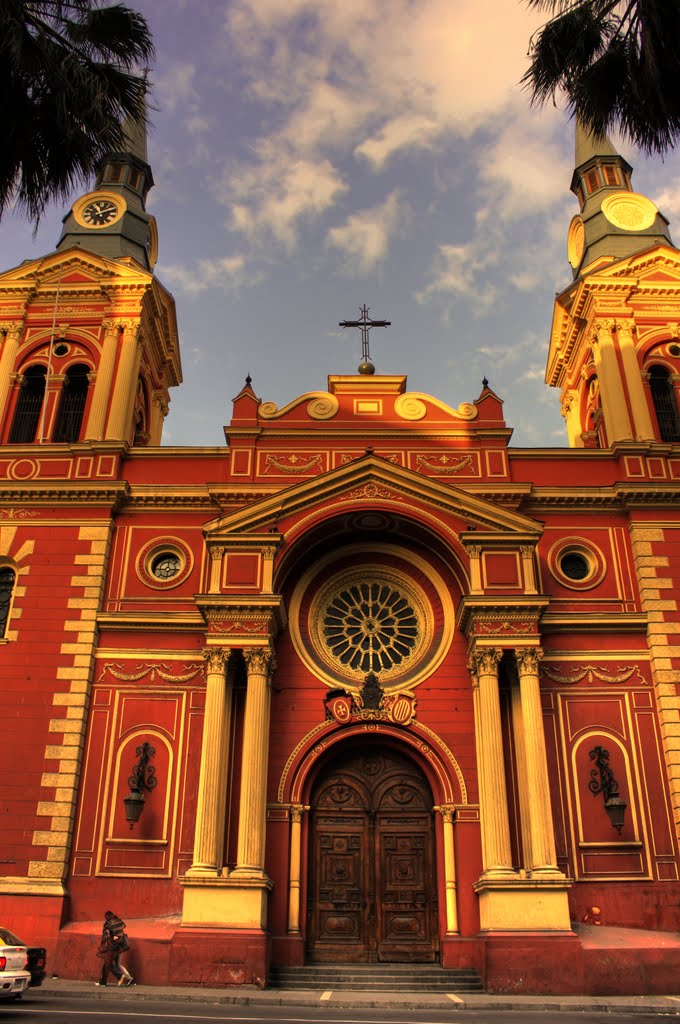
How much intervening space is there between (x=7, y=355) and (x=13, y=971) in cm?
1776

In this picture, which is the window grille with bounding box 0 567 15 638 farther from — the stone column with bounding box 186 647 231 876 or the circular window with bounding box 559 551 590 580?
the circular window with bounding box 559 551 590 580

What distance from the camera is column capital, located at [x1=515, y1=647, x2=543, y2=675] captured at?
65.6ft

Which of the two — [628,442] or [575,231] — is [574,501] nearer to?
[628,442]

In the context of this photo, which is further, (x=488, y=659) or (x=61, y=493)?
(x=61, y=493)

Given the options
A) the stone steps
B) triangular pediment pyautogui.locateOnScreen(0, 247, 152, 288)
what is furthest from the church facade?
triangular pediment pyautogui.locateOnScreen(0, 247, 152, 288)

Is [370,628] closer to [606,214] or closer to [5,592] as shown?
[5,592]

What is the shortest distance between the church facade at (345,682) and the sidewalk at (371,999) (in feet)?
1.98

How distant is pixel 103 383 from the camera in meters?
25.9

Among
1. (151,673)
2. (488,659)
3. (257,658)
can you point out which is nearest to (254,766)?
(257,658)

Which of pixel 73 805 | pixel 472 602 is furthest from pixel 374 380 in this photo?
pixel 73 805

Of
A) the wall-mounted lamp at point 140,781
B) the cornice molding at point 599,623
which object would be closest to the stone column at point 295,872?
the wall-mounted lamp at point 140,781

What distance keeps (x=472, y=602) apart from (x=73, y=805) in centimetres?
992

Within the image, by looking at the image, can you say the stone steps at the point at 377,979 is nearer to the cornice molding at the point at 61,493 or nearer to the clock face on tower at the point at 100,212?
the cornice molding at the point at 61,493

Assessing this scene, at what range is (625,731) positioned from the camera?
20.8 metres
